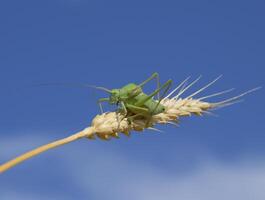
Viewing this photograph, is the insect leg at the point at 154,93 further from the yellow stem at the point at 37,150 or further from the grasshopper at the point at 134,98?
the yellow stem at the point at 37,150

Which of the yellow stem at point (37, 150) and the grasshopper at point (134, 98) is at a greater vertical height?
the grasshopper at point (134, 98)

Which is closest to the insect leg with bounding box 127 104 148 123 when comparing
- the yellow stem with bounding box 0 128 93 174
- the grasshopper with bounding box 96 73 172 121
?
the grasshopper with bounding box 96 73 172 121

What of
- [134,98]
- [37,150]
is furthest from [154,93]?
[37,150]

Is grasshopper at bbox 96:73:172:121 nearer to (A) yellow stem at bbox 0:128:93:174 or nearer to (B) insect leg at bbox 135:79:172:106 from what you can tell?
(B) insect leg at bbox 135:79:172:106

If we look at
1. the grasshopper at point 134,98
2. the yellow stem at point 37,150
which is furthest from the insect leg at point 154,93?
the yellow stem at point 37,150

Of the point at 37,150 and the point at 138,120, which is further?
the point at 138,120

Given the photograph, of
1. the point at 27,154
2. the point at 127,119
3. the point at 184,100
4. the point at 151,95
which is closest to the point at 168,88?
the point at 151,95

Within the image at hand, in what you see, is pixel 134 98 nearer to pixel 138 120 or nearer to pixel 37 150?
pixel 138 120

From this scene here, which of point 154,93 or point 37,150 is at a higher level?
point 154,93

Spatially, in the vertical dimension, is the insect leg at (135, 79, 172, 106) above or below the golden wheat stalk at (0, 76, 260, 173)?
above

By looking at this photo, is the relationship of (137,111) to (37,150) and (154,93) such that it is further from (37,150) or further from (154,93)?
(37,150)

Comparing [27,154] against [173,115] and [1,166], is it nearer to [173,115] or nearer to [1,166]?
[1,166]
